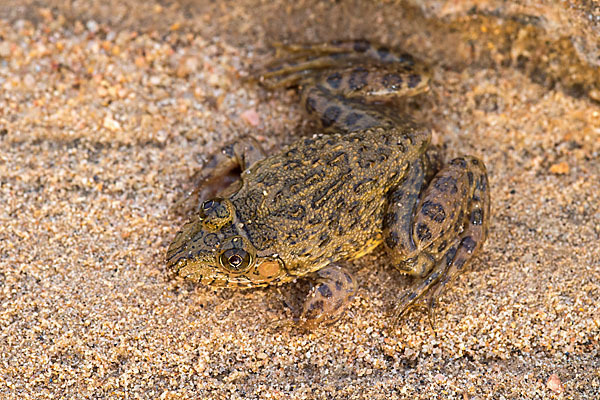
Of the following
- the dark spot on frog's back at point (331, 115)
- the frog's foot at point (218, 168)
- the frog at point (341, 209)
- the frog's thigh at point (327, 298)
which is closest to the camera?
the frog at point (341, 209)

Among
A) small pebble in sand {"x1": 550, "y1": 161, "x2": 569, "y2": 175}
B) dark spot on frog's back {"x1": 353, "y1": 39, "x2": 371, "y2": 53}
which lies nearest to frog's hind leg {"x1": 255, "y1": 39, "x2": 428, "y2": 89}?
dark spot on frog's back {"x1": 353, "y1": 39, "x2": 371, "y2": 53}

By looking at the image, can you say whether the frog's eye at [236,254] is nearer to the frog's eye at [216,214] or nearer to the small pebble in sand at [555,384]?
the frog's eye at [216,214]

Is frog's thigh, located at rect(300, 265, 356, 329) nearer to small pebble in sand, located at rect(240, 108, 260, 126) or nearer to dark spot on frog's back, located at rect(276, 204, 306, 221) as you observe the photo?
dark spot on frog's back, located at rect(276, 204, 306, 221)

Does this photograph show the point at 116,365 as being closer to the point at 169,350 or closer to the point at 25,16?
the point at 169,350

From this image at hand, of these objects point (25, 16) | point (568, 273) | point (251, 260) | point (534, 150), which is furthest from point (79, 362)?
point (534, 150)

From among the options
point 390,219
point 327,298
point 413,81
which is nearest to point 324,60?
point 413,81

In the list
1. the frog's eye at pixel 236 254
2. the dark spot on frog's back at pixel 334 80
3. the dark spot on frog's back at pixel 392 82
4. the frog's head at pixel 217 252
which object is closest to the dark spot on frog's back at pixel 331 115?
the dark spot on frog's back at pixel 334 80

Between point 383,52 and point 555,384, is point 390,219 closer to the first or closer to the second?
point 383,52
